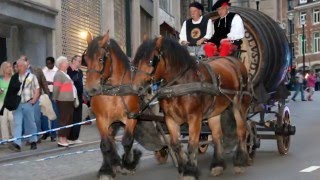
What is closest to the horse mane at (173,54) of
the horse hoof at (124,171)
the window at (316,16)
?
the horse hoof at (124,171)

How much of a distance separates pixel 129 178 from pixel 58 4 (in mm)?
10678

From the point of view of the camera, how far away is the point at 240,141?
9055 millimetres

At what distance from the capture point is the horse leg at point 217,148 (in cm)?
862

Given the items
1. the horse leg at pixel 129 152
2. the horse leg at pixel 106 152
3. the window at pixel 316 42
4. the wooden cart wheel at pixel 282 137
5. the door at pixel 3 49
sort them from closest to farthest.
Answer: the horse leg at pixel 106 152 → the horse leg at pixel 129 152 → the wooden cart wheel at pixel 282 137 → the door at pixel 3 49 → the window at pixel 316 42

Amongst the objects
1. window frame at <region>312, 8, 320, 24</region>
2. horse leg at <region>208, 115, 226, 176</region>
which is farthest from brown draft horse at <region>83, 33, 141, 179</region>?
window frame at <region>312, 8, 320, 24</region>

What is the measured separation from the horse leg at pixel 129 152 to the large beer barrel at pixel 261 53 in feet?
7.93

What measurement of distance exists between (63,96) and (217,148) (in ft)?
15.5

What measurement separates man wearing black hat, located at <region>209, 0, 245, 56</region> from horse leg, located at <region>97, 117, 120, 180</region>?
2.38 metres

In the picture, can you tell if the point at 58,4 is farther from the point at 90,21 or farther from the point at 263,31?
the point at 263,31

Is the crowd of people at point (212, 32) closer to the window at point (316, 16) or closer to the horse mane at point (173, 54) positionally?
the horse mane at point (173, 54)

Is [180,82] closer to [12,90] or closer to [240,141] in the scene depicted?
[240,141]

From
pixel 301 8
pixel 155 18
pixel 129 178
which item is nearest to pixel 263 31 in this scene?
pixel 129 178

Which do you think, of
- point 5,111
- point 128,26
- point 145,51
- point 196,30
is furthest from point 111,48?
point 128,26

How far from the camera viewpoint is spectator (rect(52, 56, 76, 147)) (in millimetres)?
12448
